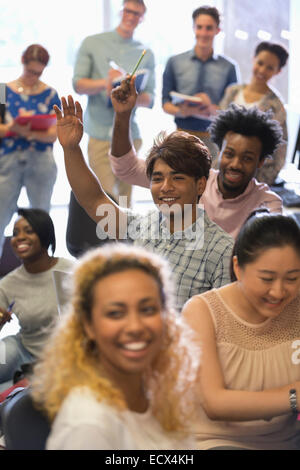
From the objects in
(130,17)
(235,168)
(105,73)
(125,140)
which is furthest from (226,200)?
(130,17)

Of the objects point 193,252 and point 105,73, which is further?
point 105,73

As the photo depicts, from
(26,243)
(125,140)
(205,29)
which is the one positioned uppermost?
(205,29)

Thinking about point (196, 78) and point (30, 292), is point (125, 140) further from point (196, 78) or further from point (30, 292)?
point (196, 78)

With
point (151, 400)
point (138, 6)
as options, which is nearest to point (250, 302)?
point (151, 400)

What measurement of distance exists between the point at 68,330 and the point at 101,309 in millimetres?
84

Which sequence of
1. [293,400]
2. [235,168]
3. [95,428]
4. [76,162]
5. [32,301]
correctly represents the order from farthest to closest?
[32,301], [235,168], [76,162], [293,400], [95,428]

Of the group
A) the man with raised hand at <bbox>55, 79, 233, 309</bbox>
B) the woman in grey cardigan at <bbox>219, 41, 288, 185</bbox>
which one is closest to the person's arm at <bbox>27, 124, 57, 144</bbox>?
the woman in grey cardigan at <bbox>219, 41, 288, 185</bbox>

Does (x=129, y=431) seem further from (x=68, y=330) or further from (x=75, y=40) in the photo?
(x=75, y=40)

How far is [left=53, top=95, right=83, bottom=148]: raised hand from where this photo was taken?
186cm

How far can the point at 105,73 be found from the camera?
398cm

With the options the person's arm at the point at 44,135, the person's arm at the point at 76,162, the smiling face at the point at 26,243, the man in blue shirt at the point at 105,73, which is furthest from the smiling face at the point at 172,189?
the man in blue shirt at the point at 105,73

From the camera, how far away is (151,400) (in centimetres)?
117

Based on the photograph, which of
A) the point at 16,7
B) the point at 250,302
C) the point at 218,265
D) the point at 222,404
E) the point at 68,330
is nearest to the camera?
the point at 68,330

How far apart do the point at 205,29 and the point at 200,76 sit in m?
0.26
